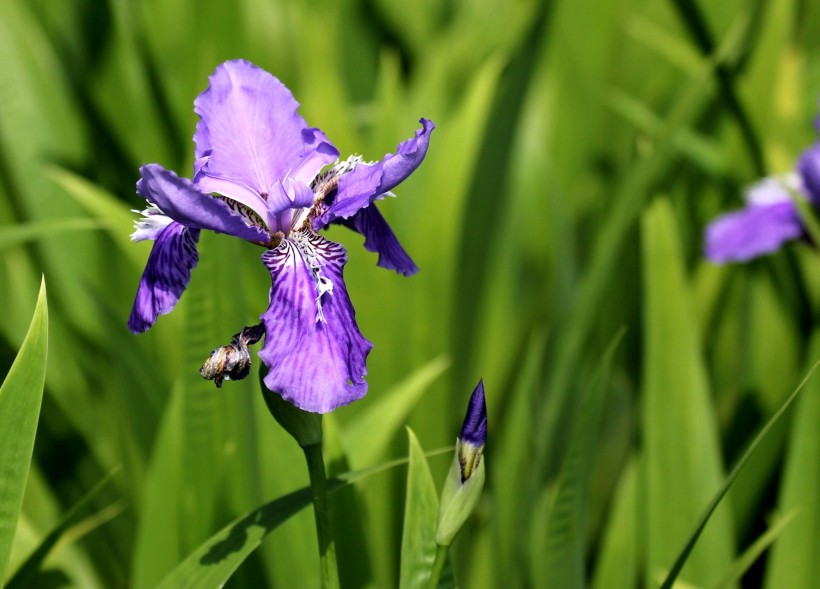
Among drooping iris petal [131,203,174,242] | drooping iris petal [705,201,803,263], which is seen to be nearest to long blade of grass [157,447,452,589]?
drooping iris petal [131,203,174,242]

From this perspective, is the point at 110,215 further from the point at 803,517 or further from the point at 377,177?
the point at 803,517

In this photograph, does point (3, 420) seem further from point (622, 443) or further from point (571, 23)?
point (571, 23)

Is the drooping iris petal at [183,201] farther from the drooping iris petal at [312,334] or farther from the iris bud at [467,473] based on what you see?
the iris bud at [467,473]

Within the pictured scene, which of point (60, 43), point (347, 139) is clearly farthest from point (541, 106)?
point (60, 43)

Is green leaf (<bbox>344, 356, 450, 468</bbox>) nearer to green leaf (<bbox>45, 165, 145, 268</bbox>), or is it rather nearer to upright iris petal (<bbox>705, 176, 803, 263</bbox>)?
green leaf (<bbox>45, 165, 145, 268</bbox>)

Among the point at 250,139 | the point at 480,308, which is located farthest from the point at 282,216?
the point at 480,308

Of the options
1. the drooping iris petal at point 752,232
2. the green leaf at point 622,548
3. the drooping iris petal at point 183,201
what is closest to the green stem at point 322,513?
the drooping iris petal at point 183,201

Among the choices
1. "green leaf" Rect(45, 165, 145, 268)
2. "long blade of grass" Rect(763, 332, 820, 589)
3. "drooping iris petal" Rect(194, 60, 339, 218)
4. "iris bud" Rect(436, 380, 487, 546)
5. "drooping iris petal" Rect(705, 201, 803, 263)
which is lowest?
"long blade of grass" Rect(763, 332, 820, 589)
